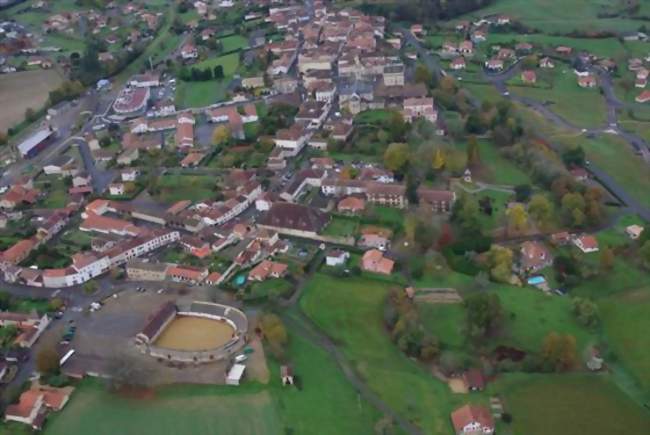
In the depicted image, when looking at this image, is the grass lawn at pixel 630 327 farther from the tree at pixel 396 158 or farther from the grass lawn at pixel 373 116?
the grass lawn at pixel 373 116

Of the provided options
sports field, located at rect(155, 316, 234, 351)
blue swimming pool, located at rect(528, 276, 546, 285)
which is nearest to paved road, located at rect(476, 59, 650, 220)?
blue swimming pool, located at rect(528, 276, 546, 285)

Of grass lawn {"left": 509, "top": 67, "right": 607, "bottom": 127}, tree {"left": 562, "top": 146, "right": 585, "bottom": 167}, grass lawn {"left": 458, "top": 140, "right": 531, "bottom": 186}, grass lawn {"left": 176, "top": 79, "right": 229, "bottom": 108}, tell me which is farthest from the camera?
grass lawn {"left": 176, "top": 79, "right": 229, "bottom": 108}

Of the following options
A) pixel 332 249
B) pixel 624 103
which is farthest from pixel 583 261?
pixel 624 103

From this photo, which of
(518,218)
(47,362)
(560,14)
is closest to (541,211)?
(518,218)

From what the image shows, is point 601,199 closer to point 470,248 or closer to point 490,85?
point 470,248

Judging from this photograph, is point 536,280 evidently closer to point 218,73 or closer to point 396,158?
point 396,158

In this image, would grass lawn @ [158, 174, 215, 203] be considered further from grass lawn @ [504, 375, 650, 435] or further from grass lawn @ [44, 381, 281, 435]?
grass lawn @ [504, 375, 650, 435]
